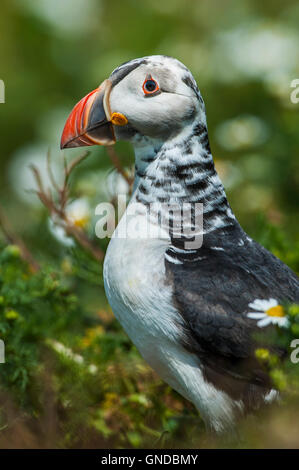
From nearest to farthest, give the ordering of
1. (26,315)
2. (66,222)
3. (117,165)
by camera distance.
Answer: (26,315), (117,165), (66,222)

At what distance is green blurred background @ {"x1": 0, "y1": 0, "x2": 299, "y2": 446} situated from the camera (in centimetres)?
539

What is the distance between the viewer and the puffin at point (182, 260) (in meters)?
2.88

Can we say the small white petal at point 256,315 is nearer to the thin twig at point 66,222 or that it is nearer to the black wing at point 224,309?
the black wing at point 224,309

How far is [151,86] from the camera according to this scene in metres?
3.10

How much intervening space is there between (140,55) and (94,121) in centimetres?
551

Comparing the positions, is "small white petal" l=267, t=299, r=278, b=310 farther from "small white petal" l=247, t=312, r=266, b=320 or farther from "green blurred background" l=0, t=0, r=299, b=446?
"green blurred background" l=0, t=0, r=299, b=446

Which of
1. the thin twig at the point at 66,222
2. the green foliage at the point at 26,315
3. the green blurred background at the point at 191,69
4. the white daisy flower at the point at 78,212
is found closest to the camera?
the green foliage at the point at 26,315

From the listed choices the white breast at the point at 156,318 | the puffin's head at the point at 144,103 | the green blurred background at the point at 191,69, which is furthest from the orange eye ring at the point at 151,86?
the green blurred background at the point at 191,69

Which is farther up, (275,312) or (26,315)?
(275,312)

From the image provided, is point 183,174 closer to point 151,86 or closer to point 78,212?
point 151,86

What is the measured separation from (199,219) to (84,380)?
1205mm

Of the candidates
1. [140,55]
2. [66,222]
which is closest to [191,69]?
[140,55]

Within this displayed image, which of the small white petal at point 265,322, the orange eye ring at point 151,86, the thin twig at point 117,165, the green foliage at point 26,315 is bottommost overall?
the green foliage at point 26,315
